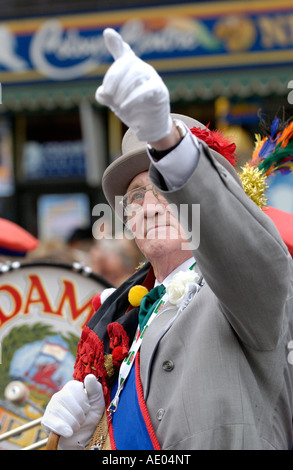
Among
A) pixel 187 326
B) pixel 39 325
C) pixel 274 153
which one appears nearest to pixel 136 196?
pixel 274 153

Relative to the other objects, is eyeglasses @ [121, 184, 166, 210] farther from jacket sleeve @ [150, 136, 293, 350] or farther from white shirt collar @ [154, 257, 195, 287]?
jacket sleeve @ [150, 136, 293, 350]

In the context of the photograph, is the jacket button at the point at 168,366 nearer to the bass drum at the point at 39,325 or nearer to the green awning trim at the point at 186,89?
the bass drum at the point at 39,325

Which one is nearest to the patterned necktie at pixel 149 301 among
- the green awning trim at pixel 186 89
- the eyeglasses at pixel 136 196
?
the eyeglasses at pixel 136 196

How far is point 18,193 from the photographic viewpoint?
774 centimetres

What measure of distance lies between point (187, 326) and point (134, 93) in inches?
24.9

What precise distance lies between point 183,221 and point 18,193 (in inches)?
257

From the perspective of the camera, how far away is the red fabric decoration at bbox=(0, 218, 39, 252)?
3.33m

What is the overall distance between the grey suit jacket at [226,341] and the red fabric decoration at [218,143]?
1.32ft

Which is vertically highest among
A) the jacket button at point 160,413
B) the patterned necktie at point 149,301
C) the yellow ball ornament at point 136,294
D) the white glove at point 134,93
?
the white glove at point 134,93

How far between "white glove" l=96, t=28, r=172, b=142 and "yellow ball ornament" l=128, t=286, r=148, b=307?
84 centimetres

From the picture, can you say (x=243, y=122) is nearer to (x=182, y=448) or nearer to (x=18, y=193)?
(x=18, y=193)

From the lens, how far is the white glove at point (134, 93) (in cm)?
128

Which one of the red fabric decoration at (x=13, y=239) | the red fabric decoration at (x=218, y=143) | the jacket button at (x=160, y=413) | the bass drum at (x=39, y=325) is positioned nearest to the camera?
the jacket button at (x=160, y=413)
